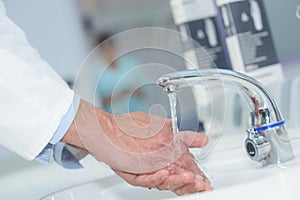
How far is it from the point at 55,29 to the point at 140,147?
53 cm

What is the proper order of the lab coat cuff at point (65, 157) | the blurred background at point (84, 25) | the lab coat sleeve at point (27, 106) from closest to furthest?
the lab coat sleeve at point (27, 106) → the lab coat cuff at point (65, 157) → the blurred background at point (84, 25)

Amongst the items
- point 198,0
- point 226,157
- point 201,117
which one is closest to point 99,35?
point 198,0

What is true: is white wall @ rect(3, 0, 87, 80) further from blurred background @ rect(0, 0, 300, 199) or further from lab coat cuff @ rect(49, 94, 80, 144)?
lab coat cuff @ rect(49, 94, 80, 144)

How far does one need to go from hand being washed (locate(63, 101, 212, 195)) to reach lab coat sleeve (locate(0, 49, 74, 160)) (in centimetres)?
3

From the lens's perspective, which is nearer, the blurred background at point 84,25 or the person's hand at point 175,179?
the person's hand at point 175,179

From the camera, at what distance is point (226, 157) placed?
702mm

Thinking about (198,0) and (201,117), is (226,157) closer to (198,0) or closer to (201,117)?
(201,117)

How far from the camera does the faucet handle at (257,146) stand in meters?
0.57

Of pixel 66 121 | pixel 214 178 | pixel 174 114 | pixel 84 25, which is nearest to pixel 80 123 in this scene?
pixel 66 121

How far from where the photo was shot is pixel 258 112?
0.57 m

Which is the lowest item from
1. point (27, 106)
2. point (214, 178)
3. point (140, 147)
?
point (214, 178)

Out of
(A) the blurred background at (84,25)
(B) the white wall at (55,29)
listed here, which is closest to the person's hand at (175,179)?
(A) the blurred background at (84,25)

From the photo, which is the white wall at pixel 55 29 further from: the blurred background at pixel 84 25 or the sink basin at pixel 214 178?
the sink basin at pixel 214 178

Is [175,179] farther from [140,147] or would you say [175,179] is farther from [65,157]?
[65,157]
